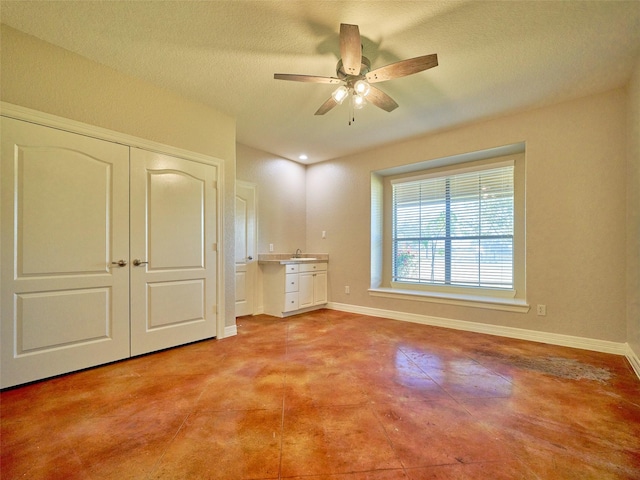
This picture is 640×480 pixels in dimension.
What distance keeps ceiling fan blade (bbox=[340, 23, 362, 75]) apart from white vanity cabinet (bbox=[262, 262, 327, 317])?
287cm

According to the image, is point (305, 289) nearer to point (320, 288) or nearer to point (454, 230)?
point (320, 288)

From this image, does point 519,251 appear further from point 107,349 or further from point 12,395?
point 12,395

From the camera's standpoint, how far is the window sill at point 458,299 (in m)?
3.44

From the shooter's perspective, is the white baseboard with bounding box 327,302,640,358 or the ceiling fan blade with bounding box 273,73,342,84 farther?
the white baseboard with bounding box 327,302,640,358

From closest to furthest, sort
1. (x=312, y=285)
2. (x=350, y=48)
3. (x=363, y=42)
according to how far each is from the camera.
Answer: (x=350, y=48)
(x=363, y=42)
(x=312, y=285)

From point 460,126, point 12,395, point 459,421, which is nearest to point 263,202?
point 460,126

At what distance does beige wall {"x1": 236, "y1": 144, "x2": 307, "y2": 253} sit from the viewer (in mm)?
4607

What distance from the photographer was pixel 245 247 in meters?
4.50

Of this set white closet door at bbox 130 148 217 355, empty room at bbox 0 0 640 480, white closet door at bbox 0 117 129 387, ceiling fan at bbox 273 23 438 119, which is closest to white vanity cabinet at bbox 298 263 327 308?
empty room at bbox 0 0 640 480

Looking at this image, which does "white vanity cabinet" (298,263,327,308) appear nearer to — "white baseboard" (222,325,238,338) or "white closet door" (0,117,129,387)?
"white baseboard" (222,325,238,338)

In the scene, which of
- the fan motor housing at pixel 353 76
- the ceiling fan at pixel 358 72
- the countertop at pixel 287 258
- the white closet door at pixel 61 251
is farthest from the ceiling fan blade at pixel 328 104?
the countertop at pixel 287 258

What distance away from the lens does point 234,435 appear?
1616 millimetres

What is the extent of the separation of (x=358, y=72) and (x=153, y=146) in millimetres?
2084

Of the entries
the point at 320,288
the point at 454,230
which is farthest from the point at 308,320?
the point at 454,230
